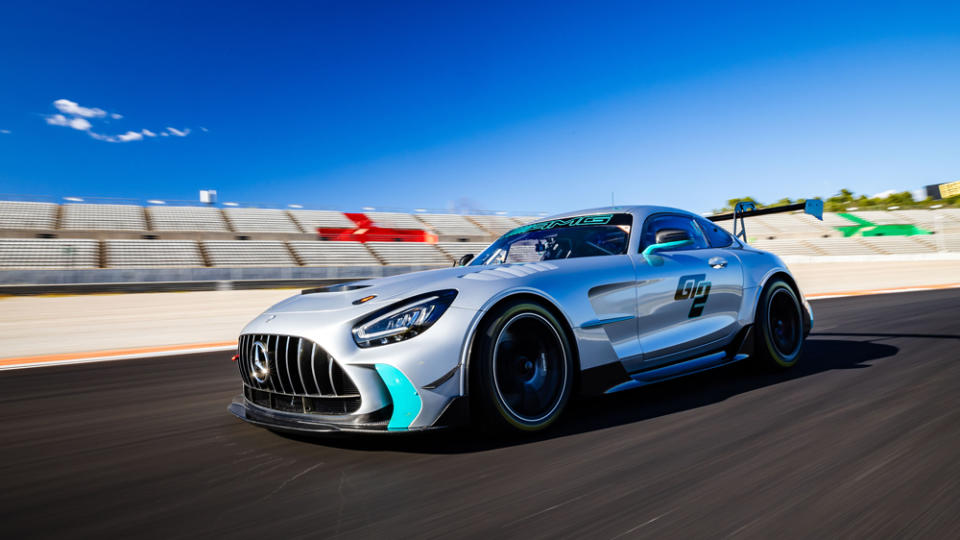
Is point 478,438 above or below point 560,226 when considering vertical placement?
below

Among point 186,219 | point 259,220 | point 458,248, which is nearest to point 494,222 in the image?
point 458,248

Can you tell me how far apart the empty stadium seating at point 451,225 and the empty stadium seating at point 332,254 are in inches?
354

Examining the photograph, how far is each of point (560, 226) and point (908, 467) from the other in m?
2.37

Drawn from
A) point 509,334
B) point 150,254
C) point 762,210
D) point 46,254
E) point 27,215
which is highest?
point 27,215

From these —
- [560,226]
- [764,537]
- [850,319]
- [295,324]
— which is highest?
[560,226]

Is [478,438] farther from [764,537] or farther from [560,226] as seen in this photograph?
[560,226]

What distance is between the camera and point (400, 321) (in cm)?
266

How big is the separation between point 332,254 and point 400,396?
31.4m

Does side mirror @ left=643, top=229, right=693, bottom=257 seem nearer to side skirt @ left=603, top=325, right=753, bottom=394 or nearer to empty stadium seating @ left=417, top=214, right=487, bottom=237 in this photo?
side skirt @ left=603, top=325, right=753, bottom=394

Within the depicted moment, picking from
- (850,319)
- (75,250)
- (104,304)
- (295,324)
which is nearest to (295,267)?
(75,250)

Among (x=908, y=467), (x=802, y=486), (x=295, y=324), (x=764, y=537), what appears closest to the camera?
(x=764, y=537)

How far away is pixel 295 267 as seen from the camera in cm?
2831

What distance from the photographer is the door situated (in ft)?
11.3

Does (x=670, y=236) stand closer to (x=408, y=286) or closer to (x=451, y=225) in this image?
(x=408, y=286)
